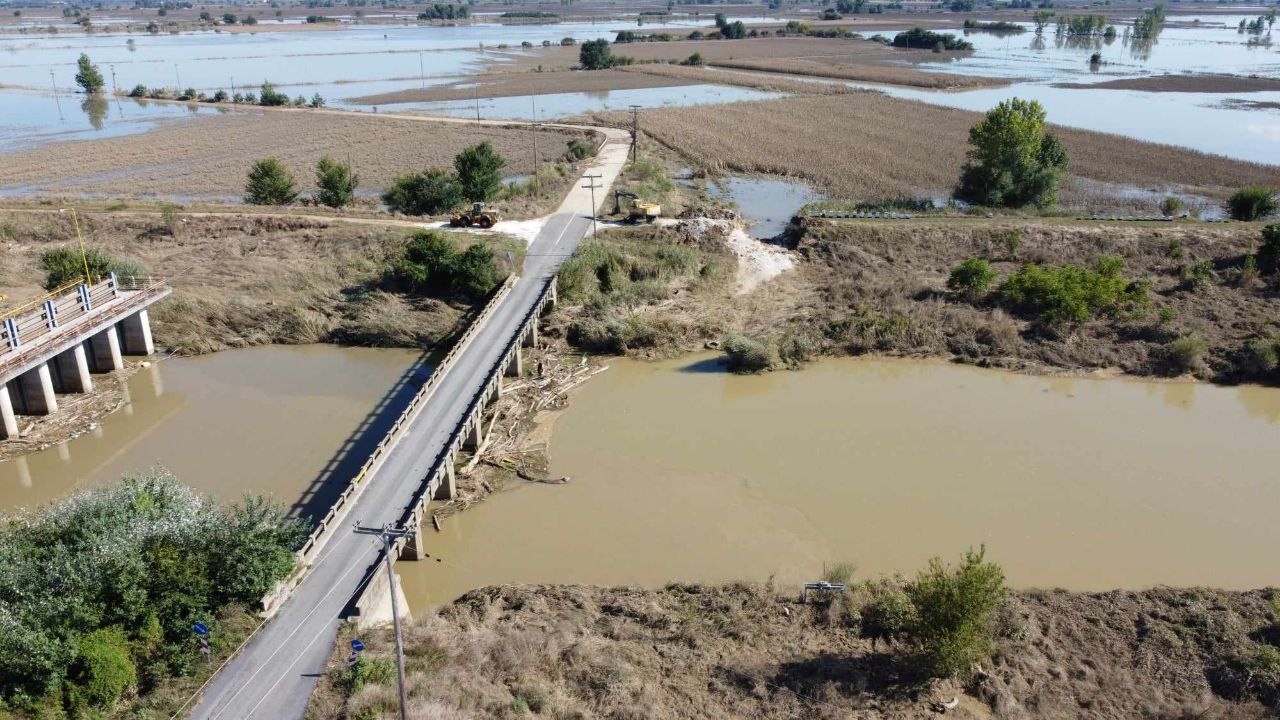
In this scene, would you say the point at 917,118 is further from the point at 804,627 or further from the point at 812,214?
the point at 804,627

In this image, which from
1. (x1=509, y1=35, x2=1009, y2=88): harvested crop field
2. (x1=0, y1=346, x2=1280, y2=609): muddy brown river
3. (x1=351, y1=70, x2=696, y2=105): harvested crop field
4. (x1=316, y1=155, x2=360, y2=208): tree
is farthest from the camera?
(x1=509, y1=35, x2=1009, y2=88): harvested crop field

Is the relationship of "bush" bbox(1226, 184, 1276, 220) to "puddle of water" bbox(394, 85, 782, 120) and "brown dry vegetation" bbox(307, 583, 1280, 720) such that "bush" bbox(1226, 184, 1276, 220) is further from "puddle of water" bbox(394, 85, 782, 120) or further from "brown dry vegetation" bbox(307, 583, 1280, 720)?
"puddle of water" bbox(394, 85, 782, 120)

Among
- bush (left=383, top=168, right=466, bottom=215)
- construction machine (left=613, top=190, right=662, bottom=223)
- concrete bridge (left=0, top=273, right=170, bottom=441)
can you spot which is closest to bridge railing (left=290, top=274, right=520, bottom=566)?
concrete bridge (left=0, top=273, right=170, bottom=441)

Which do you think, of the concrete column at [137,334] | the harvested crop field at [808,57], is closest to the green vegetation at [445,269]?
the concrete column at [137,334]

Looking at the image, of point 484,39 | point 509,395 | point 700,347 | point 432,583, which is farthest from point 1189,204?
point 484,39

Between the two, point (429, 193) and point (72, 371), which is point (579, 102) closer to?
point (429, 193)

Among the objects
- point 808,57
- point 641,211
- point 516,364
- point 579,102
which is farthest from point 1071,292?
point 808,57

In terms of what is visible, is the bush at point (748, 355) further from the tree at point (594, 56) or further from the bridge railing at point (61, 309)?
the tree at point (594, 56)
